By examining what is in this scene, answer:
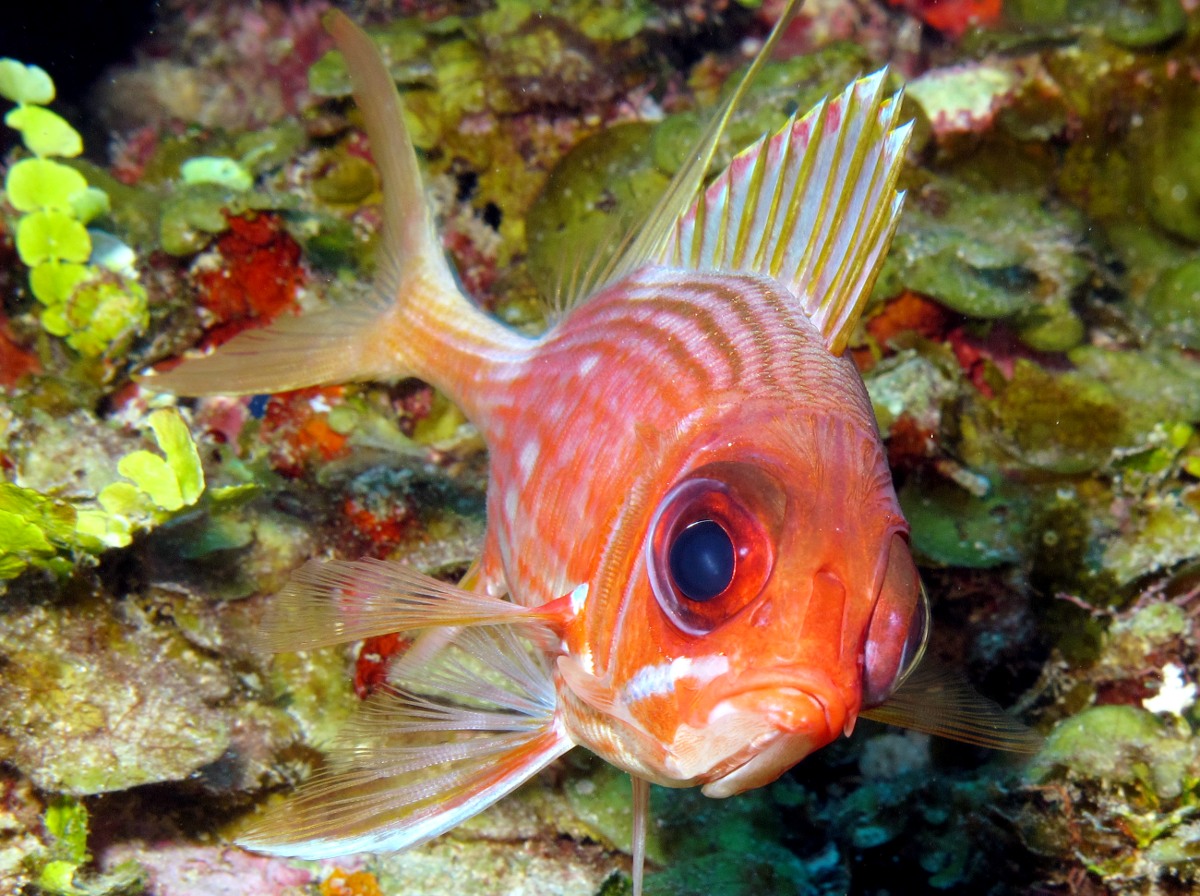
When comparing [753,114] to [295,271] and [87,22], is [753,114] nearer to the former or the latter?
→ [295,271]

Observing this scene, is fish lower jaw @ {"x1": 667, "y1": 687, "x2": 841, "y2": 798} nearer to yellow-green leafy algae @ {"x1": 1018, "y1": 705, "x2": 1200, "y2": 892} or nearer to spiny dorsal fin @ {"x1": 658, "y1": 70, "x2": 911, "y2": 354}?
spiny dorsal fin @ {"x1": 658, "y1": 70, "x2": 911, "y2": 354}

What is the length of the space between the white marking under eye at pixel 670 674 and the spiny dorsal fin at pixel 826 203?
0.83 m

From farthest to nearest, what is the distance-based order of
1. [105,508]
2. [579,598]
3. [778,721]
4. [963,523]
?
[963,523] → [105,508] → [579,598] → [778,721]

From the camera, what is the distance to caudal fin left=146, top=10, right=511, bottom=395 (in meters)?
3.17

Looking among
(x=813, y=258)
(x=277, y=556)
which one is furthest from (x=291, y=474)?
(x=813, y=258)

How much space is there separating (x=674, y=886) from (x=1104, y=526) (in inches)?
110

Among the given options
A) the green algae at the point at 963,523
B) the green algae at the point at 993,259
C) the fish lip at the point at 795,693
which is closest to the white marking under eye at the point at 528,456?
the fish lip at the point at 795,693

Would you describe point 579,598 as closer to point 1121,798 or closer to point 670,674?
point 670,674

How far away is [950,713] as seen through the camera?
91.4 inches

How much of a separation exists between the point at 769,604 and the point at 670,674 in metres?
0.27

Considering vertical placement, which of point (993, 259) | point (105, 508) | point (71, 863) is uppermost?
point (993, 259)

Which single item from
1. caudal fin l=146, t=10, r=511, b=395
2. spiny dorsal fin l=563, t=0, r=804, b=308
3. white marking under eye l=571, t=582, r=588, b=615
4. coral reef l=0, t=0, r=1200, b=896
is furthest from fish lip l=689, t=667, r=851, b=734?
caudal fin l=146, t=10, r=511, b=395

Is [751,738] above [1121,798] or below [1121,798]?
above

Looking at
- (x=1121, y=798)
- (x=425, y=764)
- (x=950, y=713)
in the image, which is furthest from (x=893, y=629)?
(x=1121, y=798)
